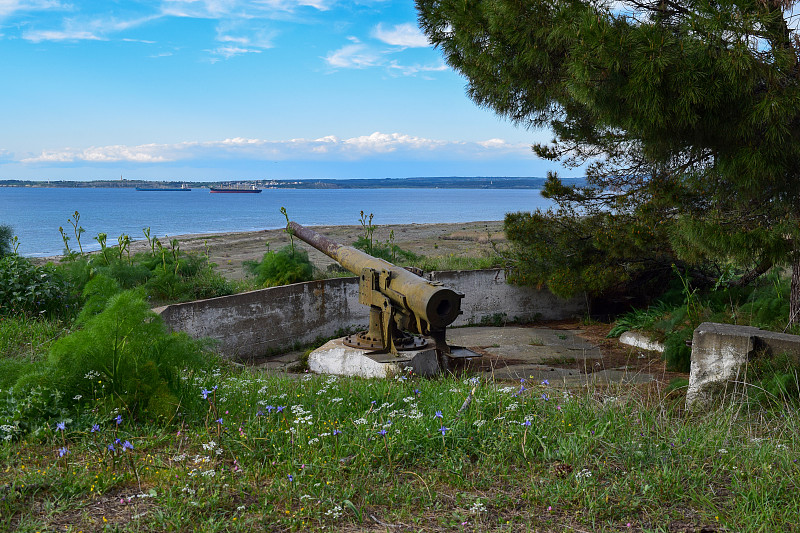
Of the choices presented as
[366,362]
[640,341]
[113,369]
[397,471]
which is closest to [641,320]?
[640,341]

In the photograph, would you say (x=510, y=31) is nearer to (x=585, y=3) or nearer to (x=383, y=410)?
(x=585, y=3)

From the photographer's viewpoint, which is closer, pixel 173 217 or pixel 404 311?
pixel 404 311

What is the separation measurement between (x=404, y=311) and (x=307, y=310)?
118 inches

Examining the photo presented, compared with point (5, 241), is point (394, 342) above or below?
below

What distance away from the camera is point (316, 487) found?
3275mm

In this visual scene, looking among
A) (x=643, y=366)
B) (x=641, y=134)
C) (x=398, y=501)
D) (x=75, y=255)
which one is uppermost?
(x=641, y=134)

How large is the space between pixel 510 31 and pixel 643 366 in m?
4.79

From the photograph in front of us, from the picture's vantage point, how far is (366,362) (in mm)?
8102

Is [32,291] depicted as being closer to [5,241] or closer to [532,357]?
[5,241]

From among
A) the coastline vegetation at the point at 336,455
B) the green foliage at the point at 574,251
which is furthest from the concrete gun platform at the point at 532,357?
the coastline vegetation at the point at 336,455

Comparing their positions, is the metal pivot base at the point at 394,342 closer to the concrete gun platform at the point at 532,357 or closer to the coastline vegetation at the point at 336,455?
the concrete gun platform at the point at 532,357

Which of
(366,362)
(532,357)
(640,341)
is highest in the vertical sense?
(366,362)

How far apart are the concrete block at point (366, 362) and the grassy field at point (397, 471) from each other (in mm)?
3203

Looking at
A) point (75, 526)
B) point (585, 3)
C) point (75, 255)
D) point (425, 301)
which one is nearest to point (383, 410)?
point (75, 526)
